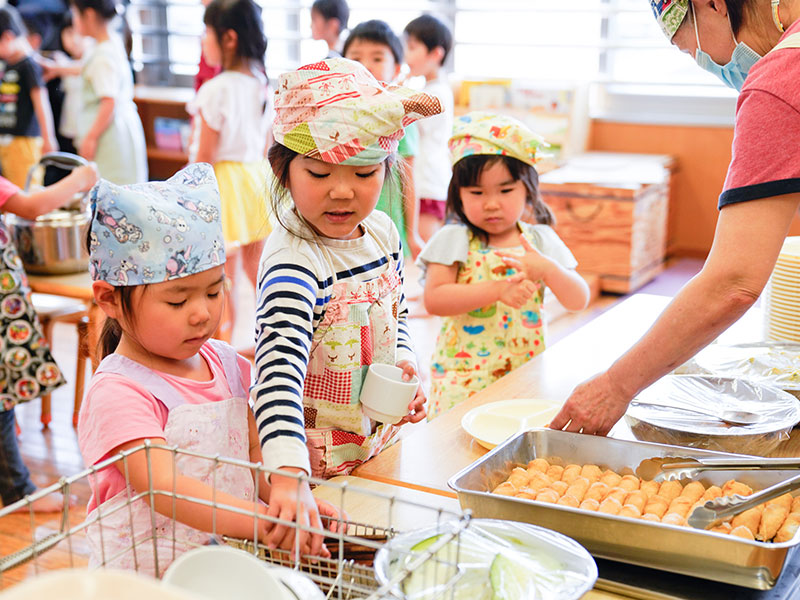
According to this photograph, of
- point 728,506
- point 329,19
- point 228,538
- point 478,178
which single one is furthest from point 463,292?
point 329,19

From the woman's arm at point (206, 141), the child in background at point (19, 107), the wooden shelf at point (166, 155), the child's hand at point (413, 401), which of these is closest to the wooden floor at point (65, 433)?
the child's hand at point (413, 401)

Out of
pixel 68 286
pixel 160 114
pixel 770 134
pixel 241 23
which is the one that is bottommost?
pixel 68 286

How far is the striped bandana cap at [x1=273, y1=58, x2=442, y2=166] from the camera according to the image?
4.14 ft

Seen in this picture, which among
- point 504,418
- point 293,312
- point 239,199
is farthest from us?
point 239,199

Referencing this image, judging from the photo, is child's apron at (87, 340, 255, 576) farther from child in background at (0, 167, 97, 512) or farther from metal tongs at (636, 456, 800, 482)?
child in background at (0, 167, 97, 512)

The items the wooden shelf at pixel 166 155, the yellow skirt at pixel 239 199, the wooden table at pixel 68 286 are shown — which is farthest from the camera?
the wooden shelf at pixel 166 155

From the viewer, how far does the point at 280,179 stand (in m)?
1.41

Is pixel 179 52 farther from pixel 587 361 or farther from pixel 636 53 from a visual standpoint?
pixel 587 361

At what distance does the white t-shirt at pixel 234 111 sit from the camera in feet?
12.3

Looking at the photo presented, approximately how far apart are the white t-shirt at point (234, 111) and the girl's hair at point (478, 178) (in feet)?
6.05

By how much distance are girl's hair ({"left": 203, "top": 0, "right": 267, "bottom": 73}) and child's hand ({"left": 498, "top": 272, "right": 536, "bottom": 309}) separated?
2.22 m

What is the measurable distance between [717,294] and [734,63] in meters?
0.44

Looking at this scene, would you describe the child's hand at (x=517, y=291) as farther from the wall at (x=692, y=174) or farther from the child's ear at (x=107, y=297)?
the wall at (x=692, y=174)

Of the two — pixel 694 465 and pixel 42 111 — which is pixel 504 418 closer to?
pixel 694 465
